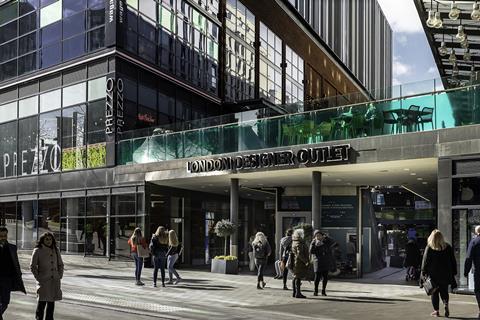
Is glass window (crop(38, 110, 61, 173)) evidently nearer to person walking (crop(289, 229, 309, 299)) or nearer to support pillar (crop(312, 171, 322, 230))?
support pillar (crop(312, 171, 322, 230))

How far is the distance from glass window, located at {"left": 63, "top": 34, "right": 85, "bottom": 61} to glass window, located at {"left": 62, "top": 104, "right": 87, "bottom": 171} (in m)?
2.41

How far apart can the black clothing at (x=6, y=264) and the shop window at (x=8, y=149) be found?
24634mm

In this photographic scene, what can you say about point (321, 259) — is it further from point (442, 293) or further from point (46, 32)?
point (46, 32)

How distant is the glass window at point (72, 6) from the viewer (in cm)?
2884

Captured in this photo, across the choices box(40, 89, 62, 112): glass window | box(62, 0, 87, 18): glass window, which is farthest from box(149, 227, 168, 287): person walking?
box(62, 0, 87, 18): glass window

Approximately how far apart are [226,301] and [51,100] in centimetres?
1965

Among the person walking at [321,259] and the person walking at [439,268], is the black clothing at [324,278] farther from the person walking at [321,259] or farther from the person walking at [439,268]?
the person walking at [439,268]

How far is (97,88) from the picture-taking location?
2781 centimetres

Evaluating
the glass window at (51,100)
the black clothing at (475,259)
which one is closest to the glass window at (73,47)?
the glass window at (51,100)

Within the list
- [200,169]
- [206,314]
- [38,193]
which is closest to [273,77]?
[38,193]

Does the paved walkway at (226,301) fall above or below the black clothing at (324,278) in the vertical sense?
below

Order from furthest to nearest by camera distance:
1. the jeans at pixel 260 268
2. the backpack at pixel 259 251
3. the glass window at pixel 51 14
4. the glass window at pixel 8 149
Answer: the glass window at pixel 8 149, the glass window at pixel 51 14, the backpack at pixel 259 251, the jeans at pixel 260 268

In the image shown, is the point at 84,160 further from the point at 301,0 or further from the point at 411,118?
the point at 301,0

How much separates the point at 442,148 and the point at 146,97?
1562 centimetres
